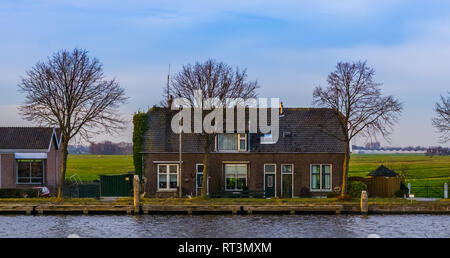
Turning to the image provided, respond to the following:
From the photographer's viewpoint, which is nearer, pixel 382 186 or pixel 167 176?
pixel 382 186

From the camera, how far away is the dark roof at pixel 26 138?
5634 centimetres

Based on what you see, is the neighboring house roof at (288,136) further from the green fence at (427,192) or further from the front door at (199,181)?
the green fence at (427,192)

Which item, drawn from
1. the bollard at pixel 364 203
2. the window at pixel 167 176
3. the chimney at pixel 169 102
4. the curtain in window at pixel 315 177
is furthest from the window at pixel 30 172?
the bollard at pixel 364 203

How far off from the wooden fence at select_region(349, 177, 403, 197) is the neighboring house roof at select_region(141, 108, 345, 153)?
3324mm

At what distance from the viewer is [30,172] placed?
56.4m

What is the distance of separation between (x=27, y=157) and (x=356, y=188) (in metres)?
28.5

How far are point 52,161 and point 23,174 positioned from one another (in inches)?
163

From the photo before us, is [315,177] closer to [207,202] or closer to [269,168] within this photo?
[269,168]

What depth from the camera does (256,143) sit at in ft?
168

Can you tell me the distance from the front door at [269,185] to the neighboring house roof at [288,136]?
204cm

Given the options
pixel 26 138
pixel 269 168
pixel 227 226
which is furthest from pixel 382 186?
pixel 26 138

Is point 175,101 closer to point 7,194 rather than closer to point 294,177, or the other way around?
point 294,177

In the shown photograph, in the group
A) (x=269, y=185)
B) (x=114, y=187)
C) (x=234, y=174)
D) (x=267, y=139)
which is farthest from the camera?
(x=267, y=139)

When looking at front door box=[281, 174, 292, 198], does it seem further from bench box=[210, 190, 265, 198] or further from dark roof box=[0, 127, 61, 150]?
dark roof box=[0, 127, 61, 150]
